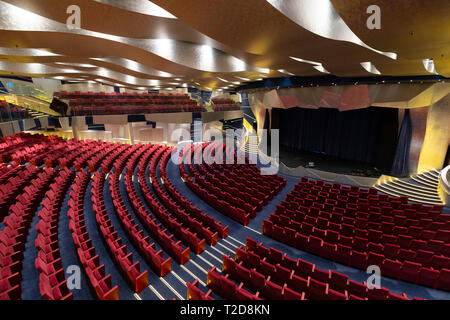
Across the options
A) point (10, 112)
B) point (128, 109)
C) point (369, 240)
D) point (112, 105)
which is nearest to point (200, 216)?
point (369, 240)

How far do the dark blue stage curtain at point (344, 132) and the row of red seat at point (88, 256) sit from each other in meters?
12.4

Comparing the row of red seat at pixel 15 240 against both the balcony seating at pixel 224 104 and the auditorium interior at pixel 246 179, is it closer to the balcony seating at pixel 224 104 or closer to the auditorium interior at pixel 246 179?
the auditorium interior at pixel 246 179

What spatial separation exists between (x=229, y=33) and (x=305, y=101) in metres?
8.03

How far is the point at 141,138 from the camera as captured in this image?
1998cm

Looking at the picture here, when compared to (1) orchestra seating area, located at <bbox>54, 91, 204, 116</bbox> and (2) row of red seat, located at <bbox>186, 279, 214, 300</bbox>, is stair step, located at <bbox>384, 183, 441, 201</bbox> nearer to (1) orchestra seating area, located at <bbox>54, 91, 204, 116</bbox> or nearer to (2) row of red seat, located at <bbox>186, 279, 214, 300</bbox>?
(2) row of red seat, located at <bbox>186, 279, 214, 300</bbox>

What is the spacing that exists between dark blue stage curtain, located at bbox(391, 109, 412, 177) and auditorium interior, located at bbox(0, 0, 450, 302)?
58 mm

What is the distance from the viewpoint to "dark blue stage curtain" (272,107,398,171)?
10859 millimetres

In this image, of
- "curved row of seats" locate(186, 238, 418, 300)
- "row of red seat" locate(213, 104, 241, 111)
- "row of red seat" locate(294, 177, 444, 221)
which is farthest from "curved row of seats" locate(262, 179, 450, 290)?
"row of red seat" locate(213, 104, 241, 111)


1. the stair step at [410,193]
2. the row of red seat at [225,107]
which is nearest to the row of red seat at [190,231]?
the stair step at [410,193]

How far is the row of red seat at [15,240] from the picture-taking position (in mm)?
3533

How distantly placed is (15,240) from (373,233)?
8.35 meters
